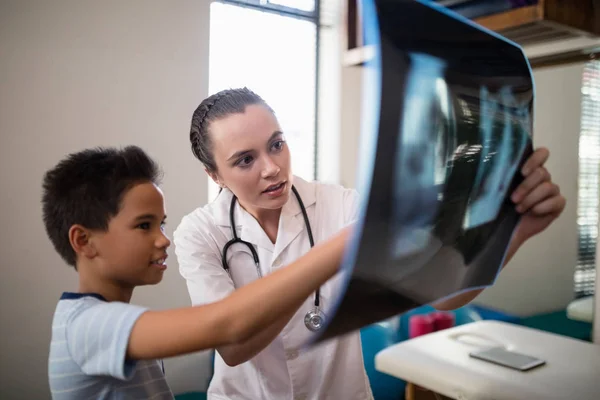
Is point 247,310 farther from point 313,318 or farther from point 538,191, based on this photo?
point 538,191

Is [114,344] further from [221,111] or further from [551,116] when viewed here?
→ [551,116]

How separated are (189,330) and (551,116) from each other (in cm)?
102

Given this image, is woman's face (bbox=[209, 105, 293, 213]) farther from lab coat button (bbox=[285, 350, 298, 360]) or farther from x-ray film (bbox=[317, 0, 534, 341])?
lab coat button (bbox=[285, 350, 298, 360])

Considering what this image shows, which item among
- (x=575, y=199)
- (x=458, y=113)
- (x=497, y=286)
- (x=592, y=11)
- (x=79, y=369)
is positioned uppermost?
(x=592, y=11)

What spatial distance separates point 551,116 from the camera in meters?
1.13

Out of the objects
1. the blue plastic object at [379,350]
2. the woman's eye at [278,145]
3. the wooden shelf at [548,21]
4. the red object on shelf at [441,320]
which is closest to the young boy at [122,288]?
the woman's eye at [278,145]

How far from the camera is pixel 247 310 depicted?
362 millimetres

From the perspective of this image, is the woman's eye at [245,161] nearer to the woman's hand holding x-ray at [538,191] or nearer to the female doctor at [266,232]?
the female doctor at [266,232]

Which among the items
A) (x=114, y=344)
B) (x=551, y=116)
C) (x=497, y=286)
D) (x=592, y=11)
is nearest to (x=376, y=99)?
(x=114, y=344)

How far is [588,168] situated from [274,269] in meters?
0.91

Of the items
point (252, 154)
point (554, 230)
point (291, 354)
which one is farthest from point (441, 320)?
point (252, 154)

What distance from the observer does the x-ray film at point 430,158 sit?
331 millimetres

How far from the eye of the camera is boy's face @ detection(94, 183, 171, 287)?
418 mm

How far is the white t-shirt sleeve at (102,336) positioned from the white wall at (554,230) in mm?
988
